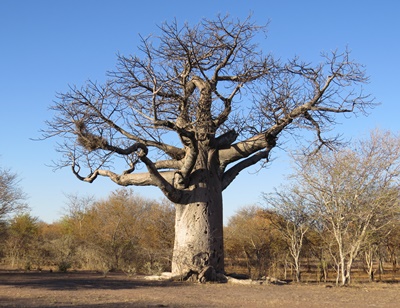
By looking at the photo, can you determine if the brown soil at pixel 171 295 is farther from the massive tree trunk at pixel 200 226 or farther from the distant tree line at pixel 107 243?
the distant tree line at pixel 107 243

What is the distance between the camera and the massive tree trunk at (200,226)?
10.8m

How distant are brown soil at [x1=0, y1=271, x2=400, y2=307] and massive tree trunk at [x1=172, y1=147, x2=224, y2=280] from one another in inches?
30.3

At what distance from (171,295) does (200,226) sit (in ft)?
10.0

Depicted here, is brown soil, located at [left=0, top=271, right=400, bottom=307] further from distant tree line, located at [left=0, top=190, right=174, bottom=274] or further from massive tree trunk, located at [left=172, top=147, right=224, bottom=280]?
distant tree line, located at [left=0, top=190, right=174, bottom=274]

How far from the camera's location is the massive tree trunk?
10.8 meters

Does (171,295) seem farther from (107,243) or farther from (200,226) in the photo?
(107,243)

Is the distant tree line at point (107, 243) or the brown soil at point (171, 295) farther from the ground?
the distant tree line at point (107, 243)

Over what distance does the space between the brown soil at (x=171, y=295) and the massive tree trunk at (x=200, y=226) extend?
77 centimetres

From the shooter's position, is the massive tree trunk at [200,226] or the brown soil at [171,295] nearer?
the brown soil at [171,295]

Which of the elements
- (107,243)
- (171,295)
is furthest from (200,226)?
(107,243)

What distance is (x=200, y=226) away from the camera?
10992 millimetres

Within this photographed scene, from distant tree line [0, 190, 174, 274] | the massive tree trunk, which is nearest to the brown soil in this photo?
the massive tree trunk

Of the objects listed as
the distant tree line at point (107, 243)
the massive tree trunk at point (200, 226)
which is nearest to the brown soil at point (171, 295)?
the massive tree trunk at point (200, 226)

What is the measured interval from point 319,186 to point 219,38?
469 centimetres
